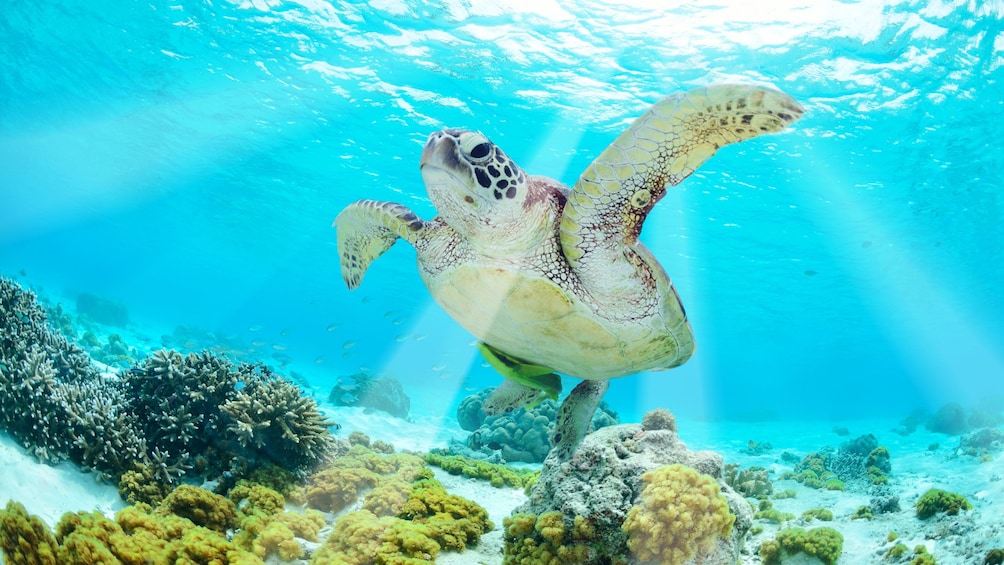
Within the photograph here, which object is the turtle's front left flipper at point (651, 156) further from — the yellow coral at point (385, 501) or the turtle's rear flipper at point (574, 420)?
the yellow coral at point (385, 501)

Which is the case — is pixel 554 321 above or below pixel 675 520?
above

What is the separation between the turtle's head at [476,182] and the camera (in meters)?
2.78

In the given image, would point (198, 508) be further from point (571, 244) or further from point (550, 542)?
point (571, 244)

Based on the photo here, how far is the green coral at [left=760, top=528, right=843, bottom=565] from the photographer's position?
3.79 m

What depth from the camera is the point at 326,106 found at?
1702cm

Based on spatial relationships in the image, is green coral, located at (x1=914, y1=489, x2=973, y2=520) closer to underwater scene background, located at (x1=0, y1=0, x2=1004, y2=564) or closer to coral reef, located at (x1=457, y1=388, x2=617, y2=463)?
underwater scene background, located at (x1=0, y1=0, x2=1004, y2=564)

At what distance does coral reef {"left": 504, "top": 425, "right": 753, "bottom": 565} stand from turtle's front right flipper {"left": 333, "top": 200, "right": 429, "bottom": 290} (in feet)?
7.47

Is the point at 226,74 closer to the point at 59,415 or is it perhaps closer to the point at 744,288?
the point at 59,415

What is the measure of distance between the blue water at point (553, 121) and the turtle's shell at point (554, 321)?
833 centimetres

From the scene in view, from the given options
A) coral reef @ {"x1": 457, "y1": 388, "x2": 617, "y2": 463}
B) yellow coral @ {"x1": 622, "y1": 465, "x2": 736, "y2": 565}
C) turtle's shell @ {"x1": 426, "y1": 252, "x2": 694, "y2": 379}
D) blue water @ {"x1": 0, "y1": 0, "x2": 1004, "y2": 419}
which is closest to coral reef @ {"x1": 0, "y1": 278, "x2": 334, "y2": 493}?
turtle's shell @ {"x1": 426, "y1": 252, "x2": 694, "y2": 379}

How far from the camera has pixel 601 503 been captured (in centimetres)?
336

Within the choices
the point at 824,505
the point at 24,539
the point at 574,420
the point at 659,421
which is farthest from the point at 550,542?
the point at 824,505

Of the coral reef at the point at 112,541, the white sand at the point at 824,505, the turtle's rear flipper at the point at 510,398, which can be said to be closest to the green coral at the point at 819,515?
the white sand at the point at 824,505

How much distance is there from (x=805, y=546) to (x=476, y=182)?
388 centimetres
